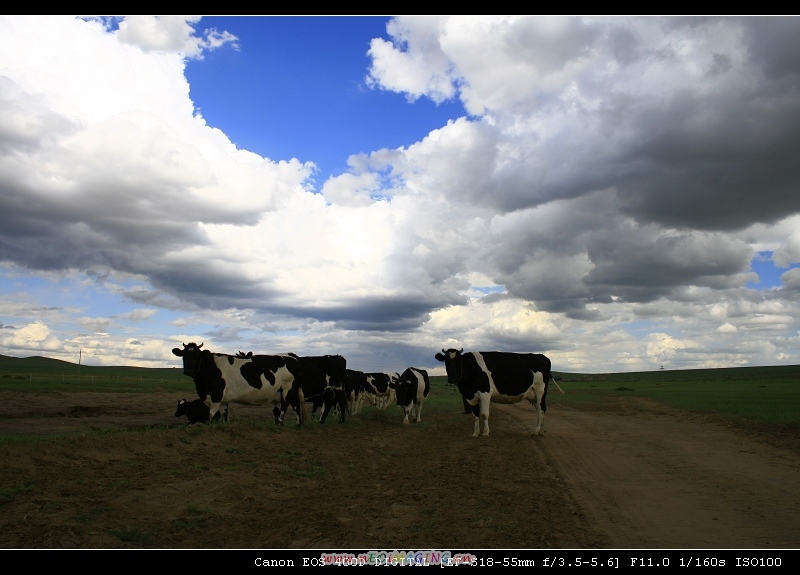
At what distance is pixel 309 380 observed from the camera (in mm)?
21547

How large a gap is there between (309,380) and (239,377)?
365cm

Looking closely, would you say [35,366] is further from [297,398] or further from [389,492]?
[389,492]

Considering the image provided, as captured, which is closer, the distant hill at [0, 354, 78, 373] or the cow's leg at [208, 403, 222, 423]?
the cow's leg at [208, 403, 222, 423]

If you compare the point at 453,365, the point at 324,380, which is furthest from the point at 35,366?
the point at 453,365

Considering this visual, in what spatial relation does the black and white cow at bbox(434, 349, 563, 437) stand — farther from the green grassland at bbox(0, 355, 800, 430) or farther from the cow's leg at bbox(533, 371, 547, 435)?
the green grassland at bbox(0, 355, 800, 430)

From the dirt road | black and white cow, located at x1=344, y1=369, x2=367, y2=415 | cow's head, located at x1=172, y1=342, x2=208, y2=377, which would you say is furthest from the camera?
black and white cow, located at x1=344, y1=369, x2=367, y2=415

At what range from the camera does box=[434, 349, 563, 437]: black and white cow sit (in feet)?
61.3

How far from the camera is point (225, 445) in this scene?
13.0 metres

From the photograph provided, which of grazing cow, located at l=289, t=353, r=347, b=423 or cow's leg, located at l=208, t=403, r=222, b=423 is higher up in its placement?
grazing cow, located at l=289, t=353, r=347, b=423

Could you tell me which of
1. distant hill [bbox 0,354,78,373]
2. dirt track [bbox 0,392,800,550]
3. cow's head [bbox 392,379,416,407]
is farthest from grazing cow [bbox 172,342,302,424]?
distant hill [bbox 0,354,78,373]

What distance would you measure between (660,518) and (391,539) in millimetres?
3883

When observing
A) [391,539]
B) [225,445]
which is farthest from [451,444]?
[391,539]

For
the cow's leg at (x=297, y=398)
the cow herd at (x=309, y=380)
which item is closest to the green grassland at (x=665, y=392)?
the cow herd at (x=309, y=380)
